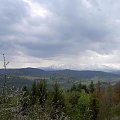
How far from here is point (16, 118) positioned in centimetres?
561

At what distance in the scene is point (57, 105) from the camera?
19.6 metres

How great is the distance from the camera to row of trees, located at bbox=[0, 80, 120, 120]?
5.28 meters

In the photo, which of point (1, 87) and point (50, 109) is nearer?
point (1, 87)

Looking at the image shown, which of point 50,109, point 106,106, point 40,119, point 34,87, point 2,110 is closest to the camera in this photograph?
point 2,110

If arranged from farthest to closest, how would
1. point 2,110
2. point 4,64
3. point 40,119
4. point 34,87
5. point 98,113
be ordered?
point 98,113, point 34,87, point 40,119, point 4,64, point 2,110

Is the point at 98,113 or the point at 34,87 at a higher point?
the point at 34,87

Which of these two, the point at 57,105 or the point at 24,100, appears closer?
the point at 24,100

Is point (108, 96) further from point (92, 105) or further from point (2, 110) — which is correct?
point (2, 110)

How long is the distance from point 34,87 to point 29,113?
46184mm

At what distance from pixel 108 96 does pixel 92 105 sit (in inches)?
480

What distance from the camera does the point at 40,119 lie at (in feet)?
21.4

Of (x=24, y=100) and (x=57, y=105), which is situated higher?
(x=24, y=100)

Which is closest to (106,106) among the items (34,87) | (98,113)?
(98,113)

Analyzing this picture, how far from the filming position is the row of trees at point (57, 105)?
528 centimetres
